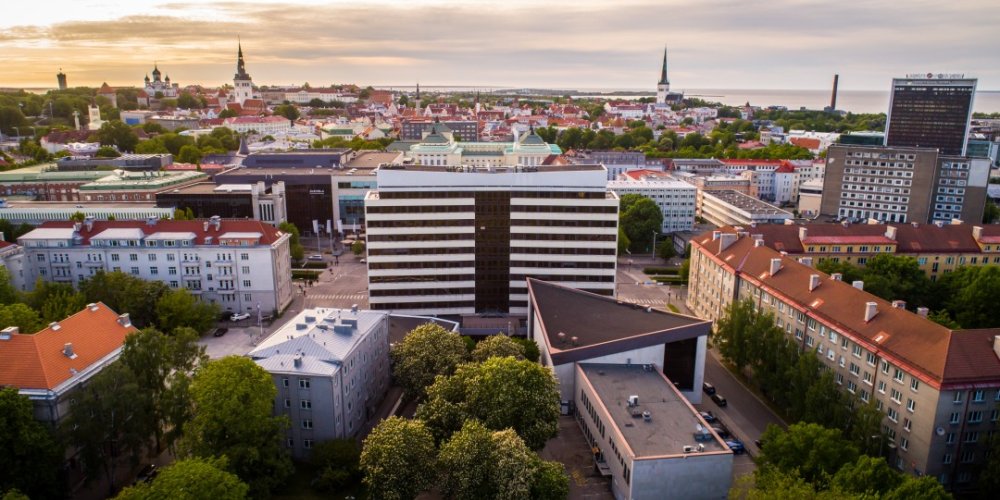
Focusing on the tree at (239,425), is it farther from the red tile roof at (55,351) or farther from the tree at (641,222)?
the tree at (641,222)

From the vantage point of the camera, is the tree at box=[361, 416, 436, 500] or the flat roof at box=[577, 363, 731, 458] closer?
the tree at box=[361, 416, 436, 500]

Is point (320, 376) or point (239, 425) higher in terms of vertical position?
point (320, 376)

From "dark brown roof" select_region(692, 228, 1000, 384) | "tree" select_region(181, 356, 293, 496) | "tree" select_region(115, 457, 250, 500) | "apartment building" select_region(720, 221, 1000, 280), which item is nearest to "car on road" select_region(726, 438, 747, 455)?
"dark brown roof" select_region(692, 228, 1000, 384)

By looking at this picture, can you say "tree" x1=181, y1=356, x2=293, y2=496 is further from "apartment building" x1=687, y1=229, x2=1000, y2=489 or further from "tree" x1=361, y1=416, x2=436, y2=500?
"apartment building" x1=687, y1=229, x2=1000, y2=489

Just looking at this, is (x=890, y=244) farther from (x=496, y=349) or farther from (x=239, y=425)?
(x=239, y=425)

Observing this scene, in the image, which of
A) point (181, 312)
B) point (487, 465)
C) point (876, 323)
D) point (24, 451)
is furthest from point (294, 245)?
point (876, 323)

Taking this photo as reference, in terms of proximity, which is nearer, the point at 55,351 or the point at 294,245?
the point at 55,351

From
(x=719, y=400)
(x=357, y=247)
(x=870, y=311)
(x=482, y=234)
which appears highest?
(x=482, y=234)

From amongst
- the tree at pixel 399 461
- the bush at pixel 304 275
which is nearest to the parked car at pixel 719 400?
the tree at pixel 399 461
